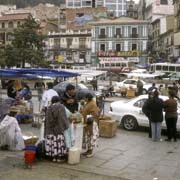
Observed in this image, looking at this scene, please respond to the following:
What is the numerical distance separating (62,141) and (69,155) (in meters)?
0.36

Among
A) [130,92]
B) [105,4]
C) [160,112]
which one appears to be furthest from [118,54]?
[160,112]

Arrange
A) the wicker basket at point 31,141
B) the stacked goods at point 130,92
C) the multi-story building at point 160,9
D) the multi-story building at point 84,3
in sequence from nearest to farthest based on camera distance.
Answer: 1. the wicker basket at point 31,141
2. the stacked goods at point 130,92
3. the multi-story building at point 160,9
4. the multi-story building at point 84,3

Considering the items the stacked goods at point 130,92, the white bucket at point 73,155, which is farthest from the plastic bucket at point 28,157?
the stacked goods at point 130,92

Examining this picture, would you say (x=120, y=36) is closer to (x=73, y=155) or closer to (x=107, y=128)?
(x=107, y=128)

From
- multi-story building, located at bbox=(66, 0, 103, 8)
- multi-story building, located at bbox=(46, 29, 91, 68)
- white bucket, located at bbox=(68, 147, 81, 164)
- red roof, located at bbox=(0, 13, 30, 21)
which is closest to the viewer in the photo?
white bucket, located at bbox=(68, 147, 81, 164)

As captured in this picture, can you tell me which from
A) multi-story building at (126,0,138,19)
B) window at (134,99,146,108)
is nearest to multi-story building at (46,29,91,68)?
multi-story building at (126,0,138,19)

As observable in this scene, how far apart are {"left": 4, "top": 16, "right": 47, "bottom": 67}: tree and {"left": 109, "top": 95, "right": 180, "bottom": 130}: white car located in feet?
137

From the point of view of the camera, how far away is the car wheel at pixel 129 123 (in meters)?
16.3

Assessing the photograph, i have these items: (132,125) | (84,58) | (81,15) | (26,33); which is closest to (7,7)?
(81,15)

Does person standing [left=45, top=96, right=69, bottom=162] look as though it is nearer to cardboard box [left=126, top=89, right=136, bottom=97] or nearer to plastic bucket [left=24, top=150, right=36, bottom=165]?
plastic bucket [left=24, top=150, right=36, bottom=165]

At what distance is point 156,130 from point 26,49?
46628 millimetres

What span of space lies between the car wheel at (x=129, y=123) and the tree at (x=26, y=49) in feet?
138

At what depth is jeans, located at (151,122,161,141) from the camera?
13.9 m

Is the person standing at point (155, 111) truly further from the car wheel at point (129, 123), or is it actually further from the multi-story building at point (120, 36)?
the multi-story building at point (120, 36)
